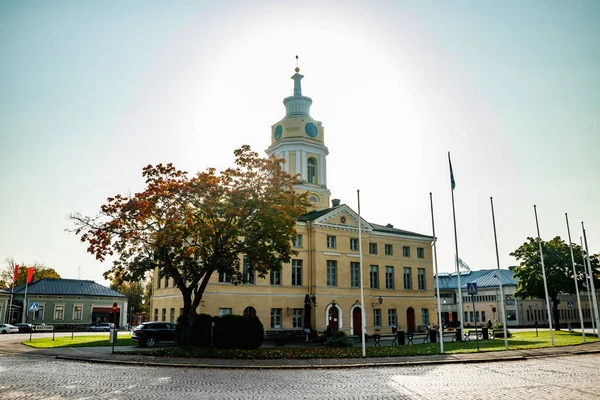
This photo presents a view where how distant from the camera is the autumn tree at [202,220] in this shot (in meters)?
28.0

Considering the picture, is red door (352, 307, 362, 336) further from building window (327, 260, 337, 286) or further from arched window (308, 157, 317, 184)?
arched window (308, 157, 317, 184)

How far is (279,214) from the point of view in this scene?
93.9ft

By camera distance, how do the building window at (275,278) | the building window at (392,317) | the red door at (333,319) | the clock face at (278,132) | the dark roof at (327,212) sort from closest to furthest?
the building window at (275,278), the red door at (333,319), the dark roof at (327,212), the building window at (392,317), the clock face at (278,132)

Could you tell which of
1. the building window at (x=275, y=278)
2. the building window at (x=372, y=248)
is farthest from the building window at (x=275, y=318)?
the building window at (x=372, y=248)

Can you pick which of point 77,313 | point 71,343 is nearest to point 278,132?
point 71,343

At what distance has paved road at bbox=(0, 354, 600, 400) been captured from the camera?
1344cm

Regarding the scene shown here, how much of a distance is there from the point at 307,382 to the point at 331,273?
29797mm

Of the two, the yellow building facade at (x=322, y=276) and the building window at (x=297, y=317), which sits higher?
the yellow building facade at (x=322, y=276)

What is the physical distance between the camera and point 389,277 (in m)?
50.5

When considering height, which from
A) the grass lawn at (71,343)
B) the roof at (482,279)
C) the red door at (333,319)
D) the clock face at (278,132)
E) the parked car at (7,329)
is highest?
the clock face at (278,132)

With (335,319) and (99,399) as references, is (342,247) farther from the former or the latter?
(99,399)

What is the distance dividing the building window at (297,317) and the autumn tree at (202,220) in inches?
566

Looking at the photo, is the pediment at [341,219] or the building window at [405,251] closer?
the pediment at [341,219]

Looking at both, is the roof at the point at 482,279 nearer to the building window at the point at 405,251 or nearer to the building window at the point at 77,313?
the building window at the point at 405,251
